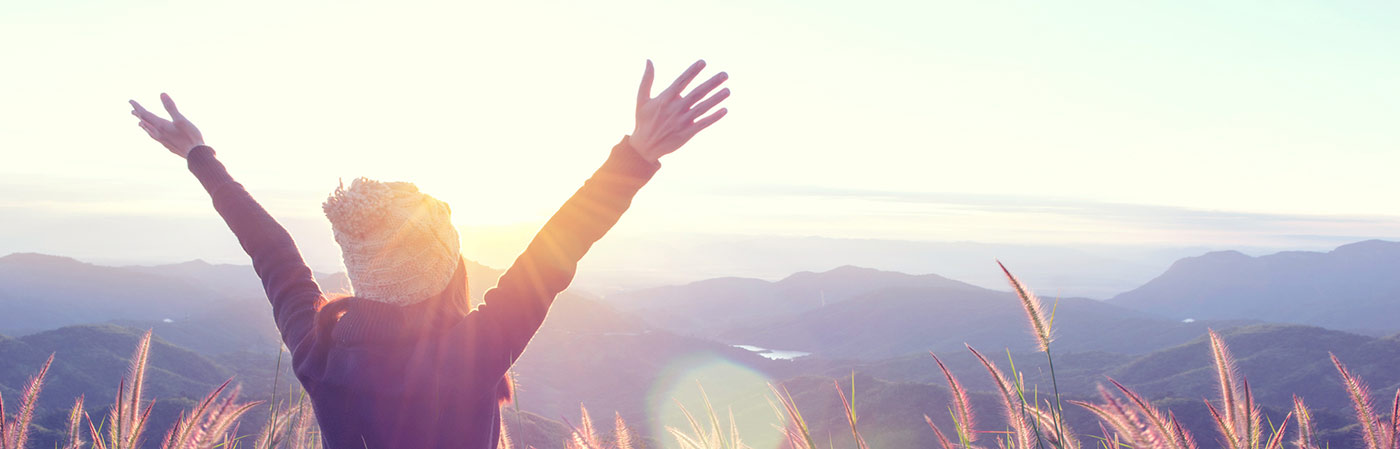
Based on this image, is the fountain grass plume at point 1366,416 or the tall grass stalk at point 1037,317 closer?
the tall grass stalk at point 1037,317

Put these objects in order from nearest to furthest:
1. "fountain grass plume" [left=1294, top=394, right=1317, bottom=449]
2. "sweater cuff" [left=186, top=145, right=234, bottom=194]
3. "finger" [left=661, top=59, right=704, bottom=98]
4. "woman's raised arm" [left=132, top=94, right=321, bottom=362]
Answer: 1. "finger" [left=661, top=59, right=704, bottom=98]
2. "woman's raised arm" [left=132, top=94, right=321, bottom=362]
3. "fountain grass plume" [left=1294, top=394, right=1317, bottom=449]
4. "sweater cuff" [left=186, top=145, right=234, bottom=194]

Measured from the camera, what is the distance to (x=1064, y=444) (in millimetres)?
2639

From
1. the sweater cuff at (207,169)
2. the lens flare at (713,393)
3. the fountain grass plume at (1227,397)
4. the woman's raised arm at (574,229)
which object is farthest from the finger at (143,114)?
the lens flare at (713,393)

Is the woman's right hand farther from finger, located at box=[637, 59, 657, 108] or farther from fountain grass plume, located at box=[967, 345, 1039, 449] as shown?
fountain grass plume, located at box=[967, 345, 1039, 449]

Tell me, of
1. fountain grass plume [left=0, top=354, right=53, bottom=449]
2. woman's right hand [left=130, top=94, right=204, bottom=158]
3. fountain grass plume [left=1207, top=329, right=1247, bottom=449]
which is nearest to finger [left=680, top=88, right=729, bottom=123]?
fountain grass plume [left=1207, top=329, right=1247, bottom=449]

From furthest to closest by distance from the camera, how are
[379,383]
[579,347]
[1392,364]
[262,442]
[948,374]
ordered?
[579,347], [1392,364], [262,442], [948,374], [379,383]

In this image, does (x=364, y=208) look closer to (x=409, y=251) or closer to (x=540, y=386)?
(x=409, y=251)

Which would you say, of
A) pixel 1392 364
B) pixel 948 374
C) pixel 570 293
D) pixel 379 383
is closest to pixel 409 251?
pixel 379 383

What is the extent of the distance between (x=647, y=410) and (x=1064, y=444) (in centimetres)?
12728

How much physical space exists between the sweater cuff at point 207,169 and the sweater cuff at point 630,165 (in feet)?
6.05

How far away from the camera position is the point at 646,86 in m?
2.07

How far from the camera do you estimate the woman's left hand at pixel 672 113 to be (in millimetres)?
2008

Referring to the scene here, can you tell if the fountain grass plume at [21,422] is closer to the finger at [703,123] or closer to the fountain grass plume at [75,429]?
the fountain grass plume at [75,429]

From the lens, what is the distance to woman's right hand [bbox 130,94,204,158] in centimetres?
326
